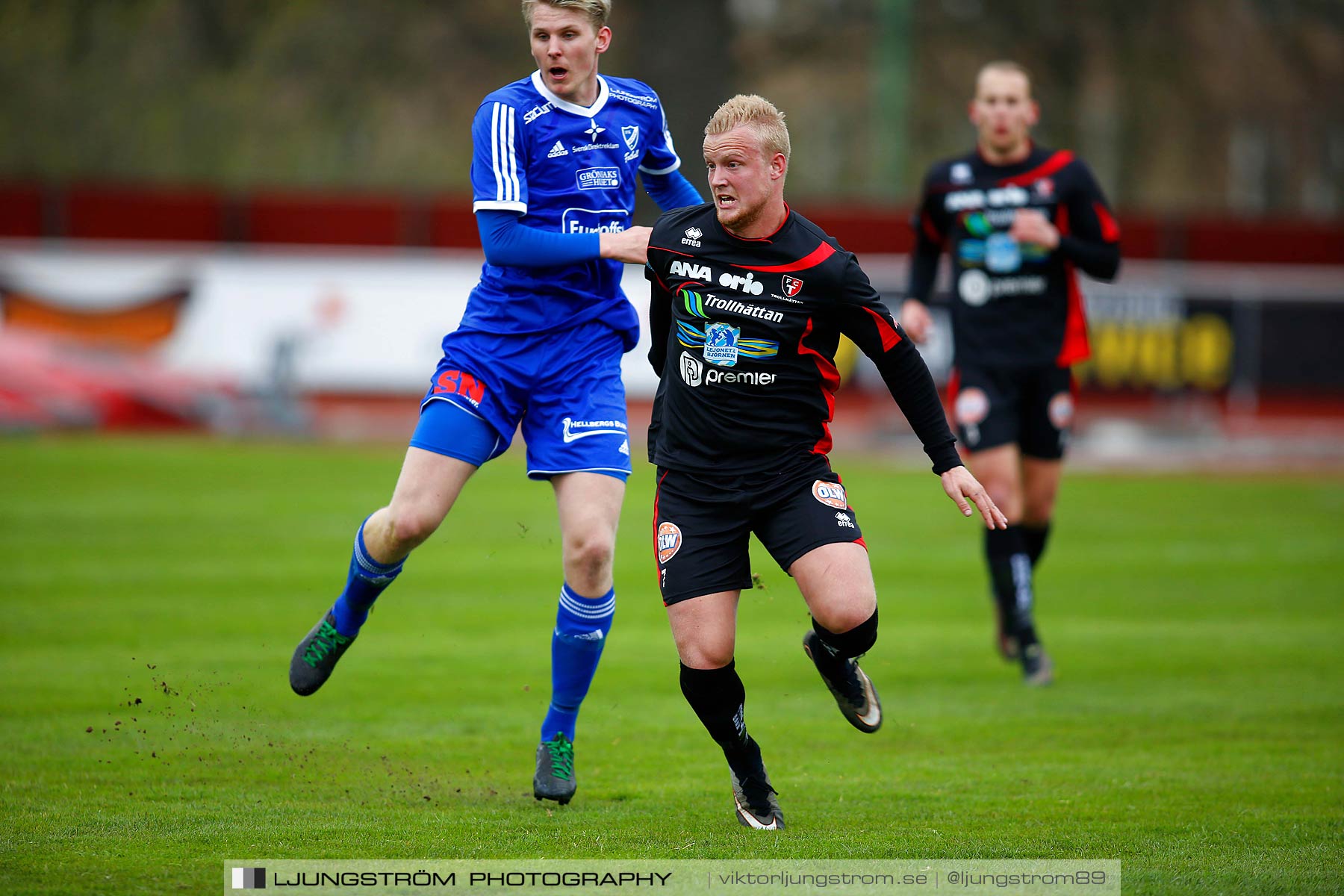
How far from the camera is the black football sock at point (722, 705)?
4.82m

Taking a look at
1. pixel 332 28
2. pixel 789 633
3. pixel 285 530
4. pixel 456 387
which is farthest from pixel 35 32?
pixel 456 387

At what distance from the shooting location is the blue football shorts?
532 cm

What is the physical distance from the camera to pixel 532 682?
7504 mm

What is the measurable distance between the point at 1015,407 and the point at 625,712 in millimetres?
2647

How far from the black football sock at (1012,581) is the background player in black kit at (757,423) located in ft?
9.53

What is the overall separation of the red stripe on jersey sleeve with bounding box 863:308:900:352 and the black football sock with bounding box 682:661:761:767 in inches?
44.9

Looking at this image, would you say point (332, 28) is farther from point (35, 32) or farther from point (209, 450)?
point (209, 450)

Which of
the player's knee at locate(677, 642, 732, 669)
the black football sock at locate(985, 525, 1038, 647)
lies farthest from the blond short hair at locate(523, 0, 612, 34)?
the black football sock at locate(985, 525, 1038, 647)

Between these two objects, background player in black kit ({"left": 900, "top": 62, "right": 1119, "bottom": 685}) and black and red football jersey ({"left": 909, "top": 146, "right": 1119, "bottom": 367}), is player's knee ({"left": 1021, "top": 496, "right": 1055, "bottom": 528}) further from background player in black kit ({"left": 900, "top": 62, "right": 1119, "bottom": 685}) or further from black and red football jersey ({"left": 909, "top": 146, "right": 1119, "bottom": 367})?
black and red football jersey ({"left": 909, "top": 146, "right": 1119, "bottom": 367})

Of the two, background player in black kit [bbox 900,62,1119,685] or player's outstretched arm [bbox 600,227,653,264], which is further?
background player in black kit [bbox 900,62,1119,685]

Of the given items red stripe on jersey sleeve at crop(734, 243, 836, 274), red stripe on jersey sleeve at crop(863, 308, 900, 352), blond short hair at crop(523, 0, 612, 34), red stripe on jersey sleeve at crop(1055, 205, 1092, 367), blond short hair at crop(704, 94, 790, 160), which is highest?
blond short hair at crop(523, 0, 612, 34)

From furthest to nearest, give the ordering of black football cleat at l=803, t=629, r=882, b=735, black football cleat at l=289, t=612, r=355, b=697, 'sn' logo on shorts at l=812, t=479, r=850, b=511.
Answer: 1. black football cleat at l=289, t=612, r=355, b=697
2. black football cleat at l=803, t=629, r=882, b=735
3. 'sn' logo on shorts at l=812, t=479, r=850, b=511

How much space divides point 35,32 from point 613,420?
74.3 feet

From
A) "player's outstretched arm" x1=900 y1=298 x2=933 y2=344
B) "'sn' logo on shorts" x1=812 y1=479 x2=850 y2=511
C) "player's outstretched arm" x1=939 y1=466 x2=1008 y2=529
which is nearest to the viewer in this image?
"player's outstretched arm" x1=939 y1=466 x2=1008 y2=529
